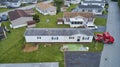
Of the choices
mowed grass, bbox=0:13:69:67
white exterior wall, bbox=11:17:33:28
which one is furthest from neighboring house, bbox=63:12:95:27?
mowed grass, bbox=0:13:69:67

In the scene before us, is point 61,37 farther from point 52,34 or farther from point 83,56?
point 83,56

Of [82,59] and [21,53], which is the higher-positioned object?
[21,53]

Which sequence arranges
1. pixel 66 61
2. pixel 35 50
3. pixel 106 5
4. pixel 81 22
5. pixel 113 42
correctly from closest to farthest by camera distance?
pixel 66 61 < pixel 35 50 < pixel 113 42 < pixel 81 22 < pixel 106 5

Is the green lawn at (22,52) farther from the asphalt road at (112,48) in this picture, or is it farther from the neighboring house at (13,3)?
the neighboring house at (13,3)

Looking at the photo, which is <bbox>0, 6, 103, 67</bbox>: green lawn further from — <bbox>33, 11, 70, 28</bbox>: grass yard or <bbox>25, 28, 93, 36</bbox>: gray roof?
<bbox>33, 11, 70, 28</bbox>: grass yard

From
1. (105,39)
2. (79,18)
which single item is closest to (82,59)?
(105,39)

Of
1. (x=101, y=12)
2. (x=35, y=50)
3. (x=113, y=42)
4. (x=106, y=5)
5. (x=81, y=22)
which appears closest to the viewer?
(x=35, y=50)

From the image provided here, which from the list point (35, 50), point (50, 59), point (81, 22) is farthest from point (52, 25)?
point (50, 59)

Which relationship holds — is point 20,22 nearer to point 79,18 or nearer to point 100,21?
point 79,18
